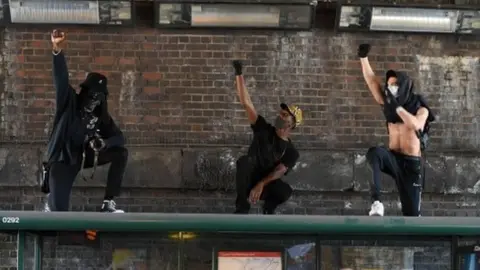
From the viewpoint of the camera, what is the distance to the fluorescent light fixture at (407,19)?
30.0 feet

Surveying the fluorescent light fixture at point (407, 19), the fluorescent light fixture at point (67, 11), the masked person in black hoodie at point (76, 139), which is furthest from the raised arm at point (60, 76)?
the fluorescent light fixture at point (407, 19)

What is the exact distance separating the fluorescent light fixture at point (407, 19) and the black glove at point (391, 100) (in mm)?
2747

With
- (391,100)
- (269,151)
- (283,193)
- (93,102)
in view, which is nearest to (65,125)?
(93,102)

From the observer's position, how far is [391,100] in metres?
6.54

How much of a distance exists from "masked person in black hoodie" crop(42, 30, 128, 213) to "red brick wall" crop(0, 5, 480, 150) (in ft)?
8.02

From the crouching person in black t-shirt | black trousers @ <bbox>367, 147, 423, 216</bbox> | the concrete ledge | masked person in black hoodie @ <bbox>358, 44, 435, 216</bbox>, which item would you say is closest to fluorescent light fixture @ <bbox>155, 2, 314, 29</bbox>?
the concrete ledge

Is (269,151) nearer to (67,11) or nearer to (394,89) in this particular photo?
(394,89)

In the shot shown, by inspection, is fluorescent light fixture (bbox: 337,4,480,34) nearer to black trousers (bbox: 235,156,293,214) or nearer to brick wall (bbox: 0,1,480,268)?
brick wall (bbox: 0,1,480,268)

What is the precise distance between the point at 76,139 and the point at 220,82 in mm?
3028

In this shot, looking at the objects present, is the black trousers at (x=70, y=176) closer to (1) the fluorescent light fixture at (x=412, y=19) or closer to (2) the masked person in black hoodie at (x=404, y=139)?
(2) the masked person in black hoodie at (x=404, y=139)

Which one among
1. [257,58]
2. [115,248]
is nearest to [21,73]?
[257,58]

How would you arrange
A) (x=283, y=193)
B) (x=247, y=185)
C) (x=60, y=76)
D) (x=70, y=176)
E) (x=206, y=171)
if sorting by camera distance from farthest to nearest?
(x=206, y=171) → (x=283, y=193) → (x=247, y=185) → (x=70, y=176) → (x=60, y=76)

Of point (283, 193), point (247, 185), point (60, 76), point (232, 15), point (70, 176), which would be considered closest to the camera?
point (60, 76)

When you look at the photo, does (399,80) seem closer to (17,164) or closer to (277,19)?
(277,19)
